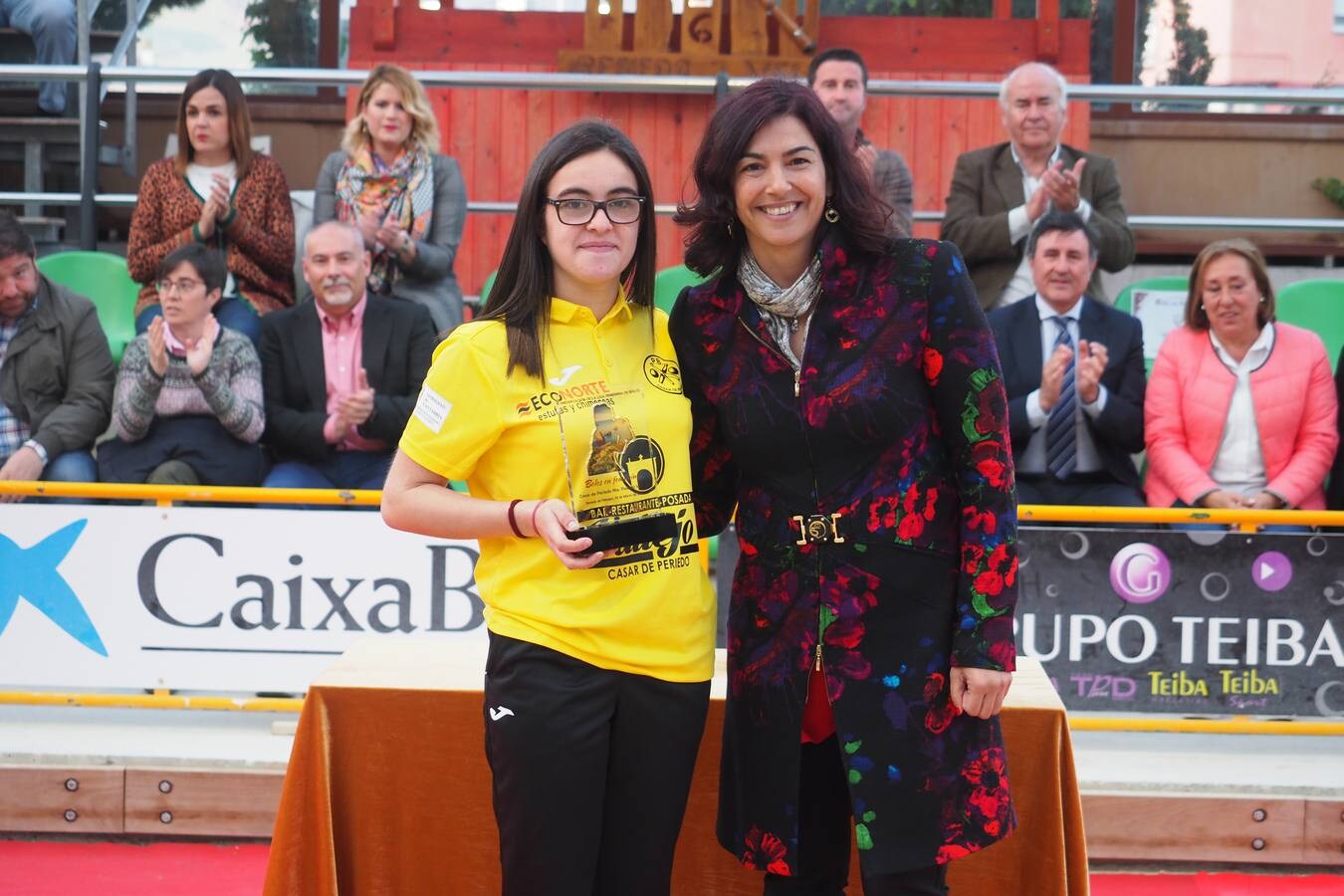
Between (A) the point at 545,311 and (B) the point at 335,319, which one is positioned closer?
(A) the point at 545,311

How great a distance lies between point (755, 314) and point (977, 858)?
1253 mm

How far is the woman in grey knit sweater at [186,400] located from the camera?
482cm

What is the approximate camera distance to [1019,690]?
283 centimetres

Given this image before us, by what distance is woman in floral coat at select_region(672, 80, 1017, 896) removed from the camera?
2230 millimetres

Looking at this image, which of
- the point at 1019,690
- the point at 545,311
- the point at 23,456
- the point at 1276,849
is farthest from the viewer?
the point at 23,456

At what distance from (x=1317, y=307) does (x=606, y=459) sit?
4855 mm

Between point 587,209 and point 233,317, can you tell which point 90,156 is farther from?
point 587,209

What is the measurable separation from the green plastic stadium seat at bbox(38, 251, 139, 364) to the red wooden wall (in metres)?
2.16

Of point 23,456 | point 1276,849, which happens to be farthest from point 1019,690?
point 23,456

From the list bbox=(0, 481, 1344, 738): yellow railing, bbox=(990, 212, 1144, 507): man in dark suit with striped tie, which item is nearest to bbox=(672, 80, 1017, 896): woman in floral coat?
bbox=(0, 481, 1344, 738): yellow railing

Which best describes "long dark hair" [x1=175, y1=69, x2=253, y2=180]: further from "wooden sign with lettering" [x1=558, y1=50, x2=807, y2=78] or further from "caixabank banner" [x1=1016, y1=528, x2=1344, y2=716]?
"caixabank banner" [x1=1016, y1=528, x2=1344, y2=716]

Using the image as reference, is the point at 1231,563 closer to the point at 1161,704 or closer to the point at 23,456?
the point at 1161,704

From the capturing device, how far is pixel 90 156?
6.46 metres

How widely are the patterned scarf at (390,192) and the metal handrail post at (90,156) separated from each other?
1470 mm
